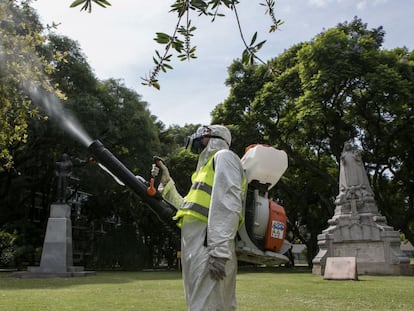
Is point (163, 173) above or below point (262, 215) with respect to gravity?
above

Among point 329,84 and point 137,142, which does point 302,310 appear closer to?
point 329,84

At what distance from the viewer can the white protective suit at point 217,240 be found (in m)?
3.60

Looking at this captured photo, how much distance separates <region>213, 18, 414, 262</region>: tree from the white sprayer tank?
1659 centimetres

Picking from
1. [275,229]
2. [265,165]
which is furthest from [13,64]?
[275,229]

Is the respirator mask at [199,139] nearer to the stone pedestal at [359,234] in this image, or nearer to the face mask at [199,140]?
the face mask at [199,140]

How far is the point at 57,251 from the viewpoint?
18.9 metres

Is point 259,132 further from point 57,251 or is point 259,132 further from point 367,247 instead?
point 57,251

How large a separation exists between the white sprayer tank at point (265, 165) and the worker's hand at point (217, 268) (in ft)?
3.11

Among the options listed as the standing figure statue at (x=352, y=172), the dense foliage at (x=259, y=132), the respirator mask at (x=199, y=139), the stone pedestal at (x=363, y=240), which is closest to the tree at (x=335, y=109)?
the dense foliage at (x=259, y=132)

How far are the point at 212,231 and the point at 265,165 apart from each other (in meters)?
0.91

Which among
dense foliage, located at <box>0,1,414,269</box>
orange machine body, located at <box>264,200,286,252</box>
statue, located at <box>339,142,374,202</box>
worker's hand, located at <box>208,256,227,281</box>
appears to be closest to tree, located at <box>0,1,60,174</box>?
orange machine body, located at <box>264,200,286,252</box>

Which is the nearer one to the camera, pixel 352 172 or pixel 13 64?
pixel 13 64

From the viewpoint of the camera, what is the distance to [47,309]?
26.5 feet

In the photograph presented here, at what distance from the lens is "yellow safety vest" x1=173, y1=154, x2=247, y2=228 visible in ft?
12.8
